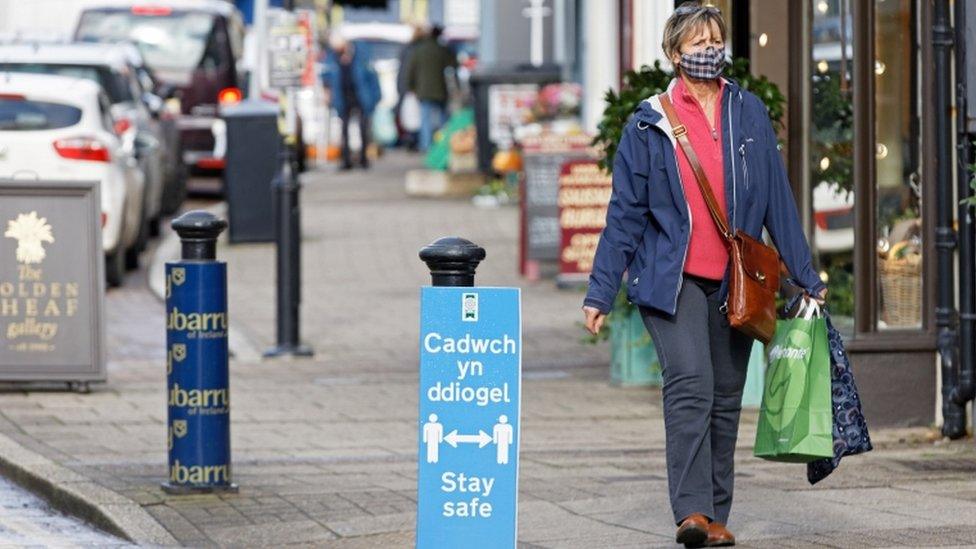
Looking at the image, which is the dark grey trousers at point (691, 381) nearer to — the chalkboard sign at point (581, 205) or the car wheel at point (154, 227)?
the chalkboard sign at point (581, 205)

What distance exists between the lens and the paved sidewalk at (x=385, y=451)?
779 centimetres

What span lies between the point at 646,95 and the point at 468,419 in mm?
4444

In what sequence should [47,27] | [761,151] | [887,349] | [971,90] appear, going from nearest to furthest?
[761,151] → [971,90] → [887,349] → [47,27]

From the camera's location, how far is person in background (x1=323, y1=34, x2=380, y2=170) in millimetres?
31359

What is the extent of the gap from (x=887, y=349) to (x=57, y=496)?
3711 mm

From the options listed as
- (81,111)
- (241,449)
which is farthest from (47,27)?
(241,449)

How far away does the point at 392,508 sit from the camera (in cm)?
832

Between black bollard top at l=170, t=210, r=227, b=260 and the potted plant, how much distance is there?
214 cm

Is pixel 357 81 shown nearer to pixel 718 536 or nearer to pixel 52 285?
Answer: pixel 52 285

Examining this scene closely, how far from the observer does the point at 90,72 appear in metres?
19.0

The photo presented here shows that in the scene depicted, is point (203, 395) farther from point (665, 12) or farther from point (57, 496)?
point (665, 12)

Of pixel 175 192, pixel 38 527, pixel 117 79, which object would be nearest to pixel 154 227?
pixel 175 192

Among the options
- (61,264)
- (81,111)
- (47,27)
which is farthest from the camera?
(47,27)

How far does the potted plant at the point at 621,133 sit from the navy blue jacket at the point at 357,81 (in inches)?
758
